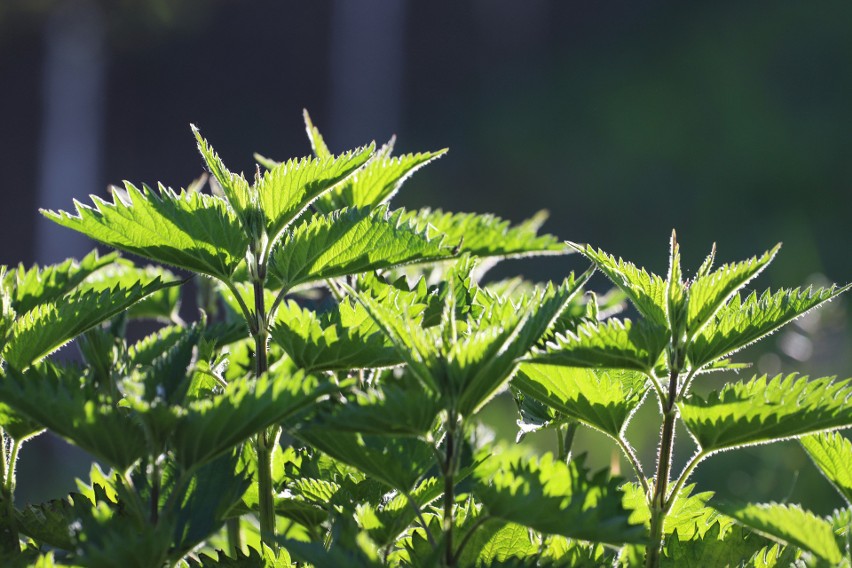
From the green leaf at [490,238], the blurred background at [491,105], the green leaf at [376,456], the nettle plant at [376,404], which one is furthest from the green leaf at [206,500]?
the blurred background at [491,105]

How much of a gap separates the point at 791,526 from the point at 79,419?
1.55ft

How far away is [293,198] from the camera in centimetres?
81

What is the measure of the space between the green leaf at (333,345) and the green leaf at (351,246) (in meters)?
0.04

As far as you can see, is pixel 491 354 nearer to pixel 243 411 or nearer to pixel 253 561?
pixel 243 411

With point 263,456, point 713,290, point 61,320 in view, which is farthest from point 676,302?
point 61,320

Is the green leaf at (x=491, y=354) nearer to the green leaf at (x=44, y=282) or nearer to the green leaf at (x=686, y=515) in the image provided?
the green leaf at (x=686, y=515)

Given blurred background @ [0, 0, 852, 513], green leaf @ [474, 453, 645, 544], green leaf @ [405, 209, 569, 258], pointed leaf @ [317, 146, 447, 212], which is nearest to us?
green leaf @ [474, 453, 645, 544]

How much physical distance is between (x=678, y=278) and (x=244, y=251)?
0.34 m

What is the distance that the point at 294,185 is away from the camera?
81cm

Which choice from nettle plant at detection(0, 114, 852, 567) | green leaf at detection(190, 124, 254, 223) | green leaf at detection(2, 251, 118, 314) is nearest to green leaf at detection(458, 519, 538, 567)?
nettle plant at detection(0, 114, 852, 567)

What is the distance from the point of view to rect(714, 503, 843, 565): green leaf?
66cm

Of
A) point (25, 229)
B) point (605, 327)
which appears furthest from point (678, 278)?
point (25, 229)

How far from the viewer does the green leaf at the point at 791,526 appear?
66 centimetres

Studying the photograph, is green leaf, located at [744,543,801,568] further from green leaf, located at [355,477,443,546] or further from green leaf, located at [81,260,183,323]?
green leaf, located at [81,260,183,323]
